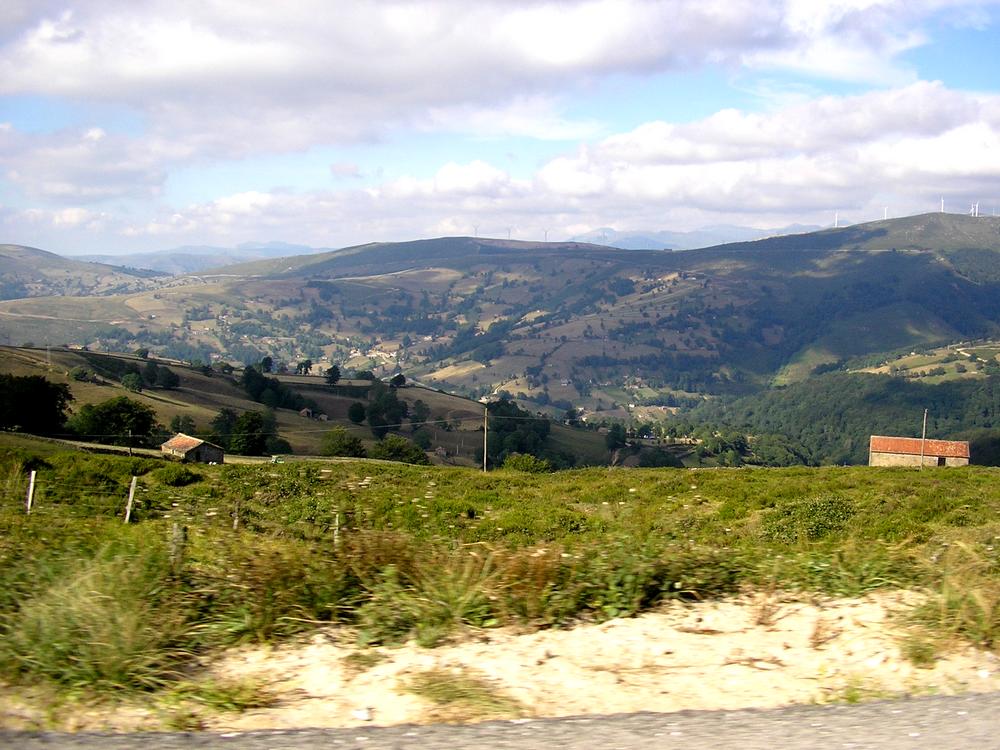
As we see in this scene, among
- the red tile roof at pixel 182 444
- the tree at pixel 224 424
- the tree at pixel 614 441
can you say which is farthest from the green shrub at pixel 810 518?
the tree at pixel 614 441

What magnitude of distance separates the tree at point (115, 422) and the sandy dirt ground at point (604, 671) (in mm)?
63197

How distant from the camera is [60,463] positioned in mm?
26141

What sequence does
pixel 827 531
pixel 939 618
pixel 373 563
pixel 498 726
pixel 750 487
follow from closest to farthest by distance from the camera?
pixel 498 726 → pixel 939 618 → pixel 373 563 → pixel 827 531 → pixel 750 487

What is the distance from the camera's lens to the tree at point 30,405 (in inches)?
2445

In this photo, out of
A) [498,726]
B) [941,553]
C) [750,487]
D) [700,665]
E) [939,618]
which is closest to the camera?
[498,726]

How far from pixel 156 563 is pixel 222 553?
49 centimetres

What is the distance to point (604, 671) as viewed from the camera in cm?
498

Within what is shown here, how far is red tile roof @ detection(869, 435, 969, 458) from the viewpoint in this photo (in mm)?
80125

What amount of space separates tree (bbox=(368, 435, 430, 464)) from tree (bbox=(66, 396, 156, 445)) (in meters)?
19.0

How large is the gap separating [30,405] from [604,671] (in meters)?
68.9

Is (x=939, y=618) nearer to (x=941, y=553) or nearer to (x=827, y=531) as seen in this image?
(x=941, y=553)

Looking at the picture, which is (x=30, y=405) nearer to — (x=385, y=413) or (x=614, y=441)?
(x=385, y=413)

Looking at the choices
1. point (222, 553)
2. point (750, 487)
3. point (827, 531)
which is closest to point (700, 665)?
point (222, 553)

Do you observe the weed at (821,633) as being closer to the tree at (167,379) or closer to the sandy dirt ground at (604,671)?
the sandy dirt ground at (604,671)
